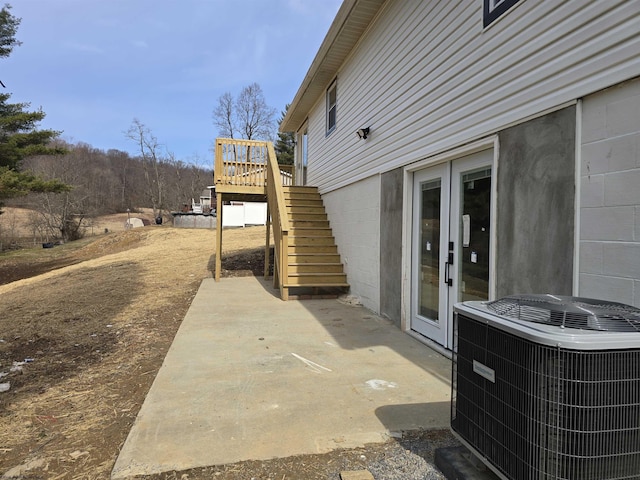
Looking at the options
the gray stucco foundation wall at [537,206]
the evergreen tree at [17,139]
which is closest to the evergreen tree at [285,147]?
the evergreen tree at [17,139]

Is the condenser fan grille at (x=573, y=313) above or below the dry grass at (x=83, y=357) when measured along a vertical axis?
above

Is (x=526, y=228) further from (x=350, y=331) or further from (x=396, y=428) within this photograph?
(x=350, y=331)

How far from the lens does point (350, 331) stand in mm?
5309

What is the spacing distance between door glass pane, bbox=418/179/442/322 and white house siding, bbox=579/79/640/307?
2076 millimetres

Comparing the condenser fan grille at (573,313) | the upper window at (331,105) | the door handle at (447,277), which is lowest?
the door handle at (447,277)

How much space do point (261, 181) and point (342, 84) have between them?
3.18 m

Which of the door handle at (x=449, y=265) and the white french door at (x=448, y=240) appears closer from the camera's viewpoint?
the white french door at (x=448, y=240)

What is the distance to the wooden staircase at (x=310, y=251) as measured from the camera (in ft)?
25.3

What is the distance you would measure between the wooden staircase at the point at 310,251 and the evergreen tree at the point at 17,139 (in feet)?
47.2

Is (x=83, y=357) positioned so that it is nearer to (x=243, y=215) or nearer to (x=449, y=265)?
(x=449, y=265)

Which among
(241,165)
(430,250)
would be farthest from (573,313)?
(241,165)

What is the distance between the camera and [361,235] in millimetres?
7137

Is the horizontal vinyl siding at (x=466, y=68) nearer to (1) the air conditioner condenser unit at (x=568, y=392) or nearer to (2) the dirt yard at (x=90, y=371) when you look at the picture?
(1) the air conditioner condenser unit at (x=568, y=392)

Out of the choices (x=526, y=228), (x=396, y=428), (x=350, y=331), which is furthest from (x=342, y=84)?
(x=396, y=428)
